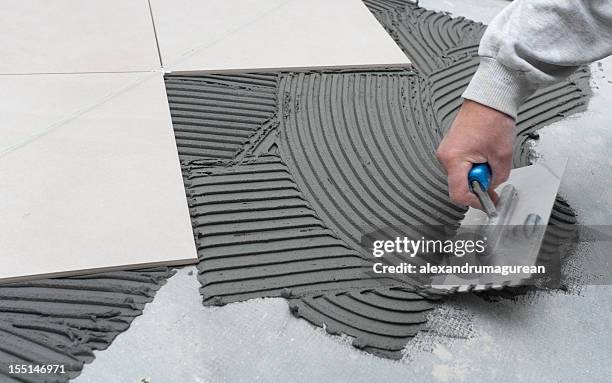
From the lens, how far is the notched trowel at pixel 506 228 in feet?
4.26

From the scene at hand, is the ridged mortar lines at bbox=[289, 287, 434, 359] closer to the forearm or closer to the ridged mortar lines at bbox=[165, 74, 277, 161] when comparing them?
the forearm

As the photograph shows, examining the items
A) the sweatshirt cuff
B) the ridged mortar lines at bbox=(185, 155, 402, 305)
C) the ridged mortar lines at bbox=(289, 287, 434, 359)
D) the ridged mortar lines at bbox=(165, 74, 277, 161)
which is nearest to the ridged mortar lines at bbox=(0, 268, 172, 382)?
the ridged mortar lines at bbox=(185, 155, 402, 305)

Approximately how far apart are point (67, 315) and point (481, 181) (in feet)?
2.99

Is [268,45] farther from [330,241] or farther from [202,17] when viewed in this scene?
[330,241]

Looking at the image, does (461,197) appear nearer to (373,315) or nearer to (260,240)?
(373,315)

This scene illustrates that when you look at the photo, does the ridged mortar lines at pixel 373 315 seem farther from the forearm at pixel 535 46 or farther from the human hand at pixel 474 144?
the forearm at pixel 535 46

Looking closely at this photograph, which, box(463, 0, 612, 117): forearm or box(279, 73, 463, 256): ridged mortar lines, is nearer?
box(463, 0, 612, 117): forearm

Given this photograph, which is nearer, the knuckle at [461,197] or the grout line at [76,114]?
the knuckle at [461,197]

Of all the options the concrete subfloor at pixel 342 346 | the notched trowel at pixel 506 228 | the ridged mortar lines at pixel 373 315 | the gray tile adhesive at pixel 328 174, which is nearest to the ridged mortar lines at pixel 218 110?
the gray tile adhesive at pixel 328 174

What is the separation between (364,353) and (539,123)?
42.6 inches

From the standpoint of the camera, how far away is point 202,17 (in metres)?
2.31

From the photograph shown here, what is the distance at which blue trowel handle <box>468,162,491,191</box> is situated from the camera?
1.27m

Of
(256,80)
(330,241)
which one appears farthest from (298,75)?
(330,241)

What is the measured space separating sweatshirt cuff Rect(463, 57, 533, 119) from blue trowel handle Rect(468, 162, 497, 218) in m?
0.13
